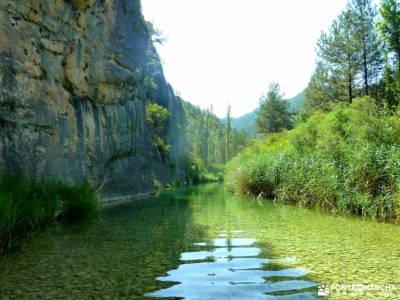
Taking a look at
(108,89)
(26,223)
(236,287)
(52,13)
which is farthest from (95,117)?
(236,287)

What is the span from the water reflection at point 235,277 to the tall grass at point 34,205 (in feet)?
11.4

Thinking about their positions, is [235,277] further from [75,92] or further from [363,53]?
[363,53]

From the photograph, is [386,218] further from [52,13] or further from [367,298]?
[52,13]

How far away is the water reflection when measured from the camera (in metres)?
5.08

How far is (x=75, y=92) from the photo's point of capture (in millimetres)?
19078

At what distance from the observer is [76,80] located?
61.9 feet

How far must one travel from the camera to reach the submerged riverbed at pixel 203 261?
5.30 metres

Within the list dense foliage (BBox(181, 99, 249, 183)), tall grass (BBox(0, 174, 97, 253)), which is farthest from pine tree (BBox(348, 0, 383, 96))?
dense foliage (BBox(181, 99, 249, 183))

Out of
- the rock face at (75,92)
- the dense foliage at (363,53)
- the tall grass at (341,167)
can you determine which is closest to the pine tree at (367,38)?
the dense foliage at (363,53)

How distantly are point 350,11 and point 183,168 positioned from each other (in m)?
29.2

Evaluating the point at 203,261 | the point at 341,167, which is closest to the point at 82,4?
the point at 341,167

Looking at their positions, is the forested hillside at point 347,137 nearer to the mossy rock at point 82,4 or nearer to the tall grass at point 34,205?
the tall grass at point 34,205

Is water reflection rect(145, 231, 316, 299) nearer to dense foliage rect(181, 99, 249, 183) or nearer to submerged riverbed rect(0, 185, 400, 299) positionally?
submerged riverbed rect(0, 185, 400, 299)

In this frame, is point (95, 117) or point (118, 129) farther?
point (118, 129)
